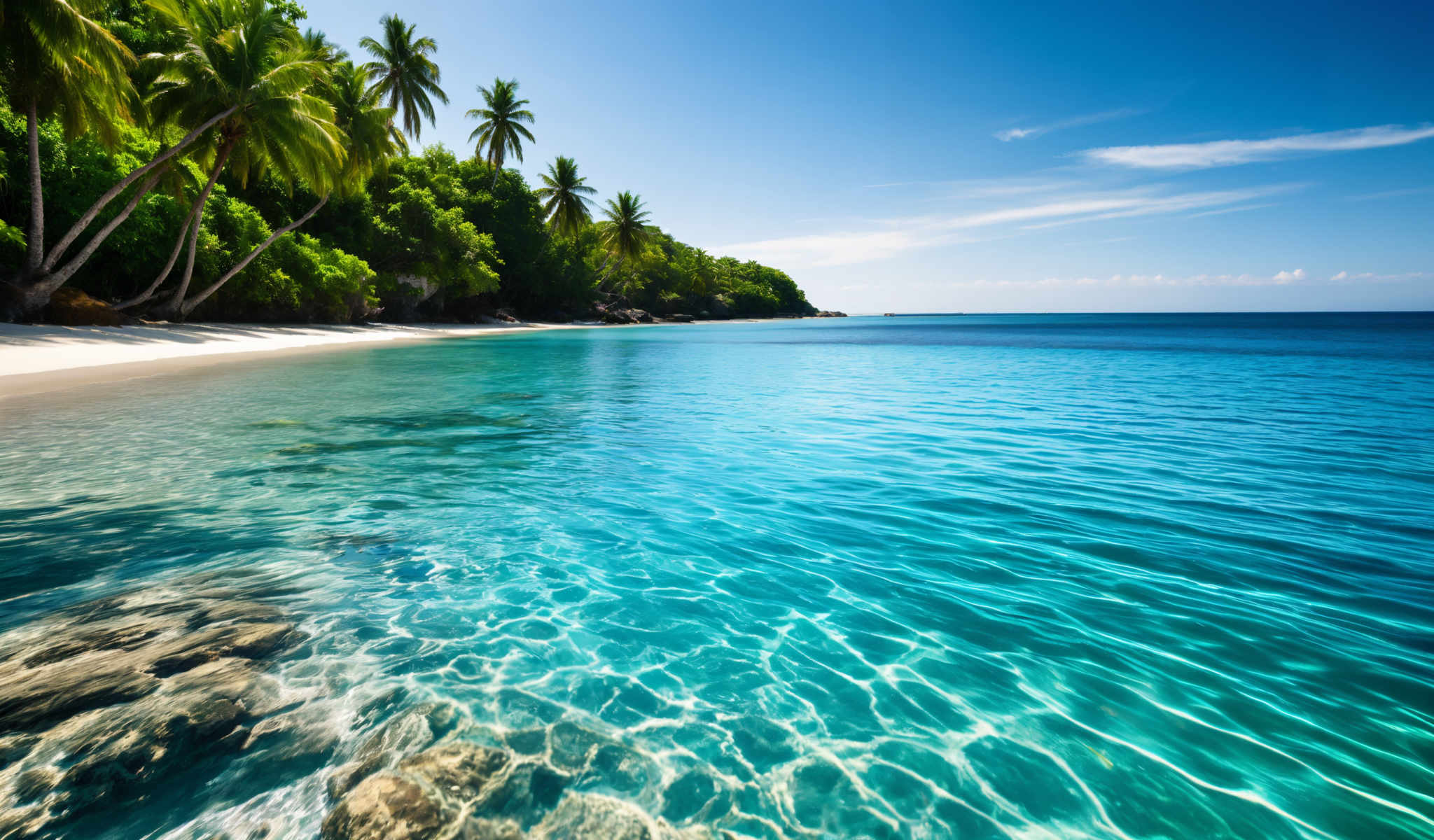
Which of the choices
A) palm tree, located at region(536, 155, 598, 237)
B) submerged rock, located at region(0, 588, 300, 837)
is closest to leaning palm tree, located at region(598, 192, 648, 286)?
palm tree, located at region(536, 155, 598, 237)

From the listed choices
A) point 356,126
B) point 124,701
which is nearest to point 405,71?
point 356,126

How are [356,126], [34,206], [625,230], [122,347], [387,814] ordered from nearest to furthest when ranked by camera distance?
1. [387,814]
2. [34,206]
3. [122,347]
4. [356,126]
5. [625,230]

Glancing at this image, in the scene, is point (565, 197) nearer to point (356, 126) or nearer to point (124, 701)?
point (356, 126)

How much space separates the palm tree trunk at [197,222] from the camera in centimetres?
2070

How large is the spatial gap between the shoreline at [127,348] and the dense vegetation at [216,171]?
162 centimetres

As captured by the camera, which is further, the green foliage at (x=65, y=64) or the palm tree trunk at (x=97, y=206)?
the palm tree trunk at (x=97, y=206)

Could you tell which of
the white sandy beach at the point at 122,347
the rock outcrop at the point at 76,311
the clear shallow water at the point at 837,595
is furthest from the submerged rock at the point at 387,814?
the rock outcrop at the point at 76,311

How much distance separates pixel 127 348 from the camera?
18.3m

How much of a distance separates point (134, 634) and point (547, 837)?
2.93 meters

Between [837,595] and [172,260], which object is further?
[172,260]

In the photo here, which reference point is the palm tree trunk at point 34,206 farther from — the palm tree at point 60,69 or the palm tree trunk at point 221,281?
the palm tree trunk at point 221,281

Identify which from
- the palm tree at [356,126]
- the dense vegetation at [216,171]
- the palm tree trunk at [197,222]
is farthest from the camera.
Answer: the palm tree at [356,126]

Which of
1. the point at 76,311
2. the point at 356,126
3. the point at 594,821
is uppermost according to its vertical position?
the point at 356,126

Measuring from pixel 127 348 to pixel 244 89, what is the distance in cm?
877
